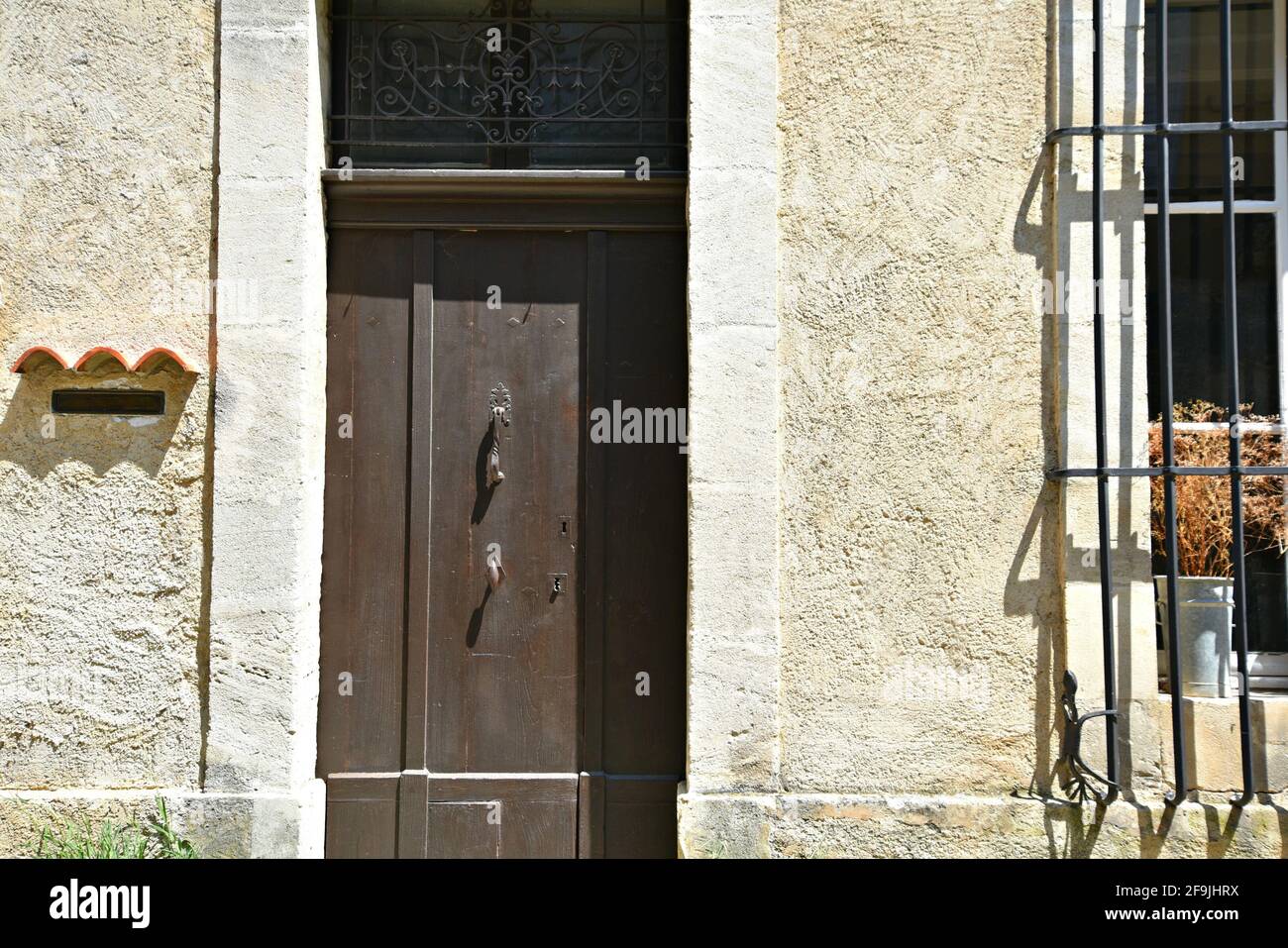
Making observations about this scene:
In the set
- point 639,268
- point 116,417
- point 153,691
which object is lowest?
point 153,691

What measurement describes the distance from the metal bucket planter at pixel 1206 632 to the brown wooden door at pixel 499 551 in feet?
5.95

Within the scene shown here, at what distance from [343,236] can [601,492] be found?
141cm

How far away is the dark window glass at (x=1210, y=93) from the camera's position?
12.9 ft

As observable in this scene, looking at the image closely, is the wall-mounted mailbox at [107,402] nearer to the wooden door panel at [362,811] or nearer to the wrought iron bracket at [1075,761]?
the wooden door panel at [362,811]

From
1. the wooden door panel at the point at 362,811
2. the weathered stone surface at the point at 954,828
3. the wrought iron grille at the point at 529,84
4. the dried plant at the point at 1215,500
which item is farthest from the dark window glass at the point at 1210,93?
the wooden door panel at the point at 362,811

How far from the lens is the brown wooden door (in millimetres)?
3799

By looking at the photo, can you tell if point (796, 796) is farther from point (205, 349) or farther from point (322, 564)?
point (205, 349)

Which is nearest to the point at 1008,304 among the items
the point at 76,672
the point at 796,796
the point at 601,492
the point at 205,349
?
the point at 601,492

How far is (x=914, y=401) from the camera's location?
143 inches

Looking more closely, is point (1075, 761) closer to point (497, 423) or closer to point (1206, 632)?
point (1206, 632)

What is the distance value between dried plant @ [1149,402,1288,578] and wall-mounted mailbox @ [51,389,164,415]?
3.63m

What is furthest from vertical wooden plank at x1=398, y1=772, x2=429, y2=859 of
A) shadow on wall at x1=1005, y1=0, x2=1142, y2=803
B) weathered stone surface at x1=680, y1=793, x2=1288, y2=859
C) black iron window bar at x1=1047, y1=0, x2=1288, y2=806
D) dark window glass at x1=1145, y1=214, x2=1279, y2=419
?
dark window glass at x1=1145, y1=214, x2=1279, y2=419

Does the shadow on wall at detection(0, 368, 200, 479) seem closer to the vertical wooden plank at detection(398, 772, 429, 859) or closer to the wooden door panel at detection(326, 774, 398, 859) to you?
the wooden door panel at detection(326, 774, 398, 859)

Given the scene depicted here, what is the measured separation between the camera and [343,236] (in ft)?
12.9
